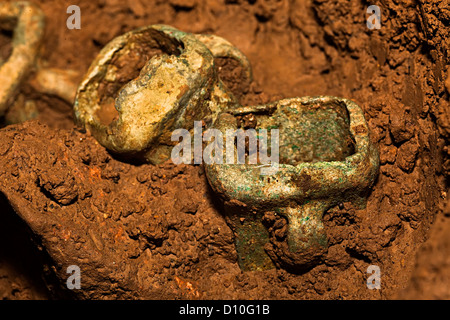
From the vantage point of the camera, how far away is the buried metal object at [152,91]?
2805 mm

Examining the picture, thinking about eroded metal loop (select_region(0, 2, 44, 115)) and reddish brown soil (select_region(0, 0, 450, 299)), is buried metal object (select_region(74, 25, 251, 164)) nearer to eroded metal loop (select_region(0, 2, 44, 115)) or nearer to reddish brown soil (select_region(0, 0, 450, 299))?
reddish brown soil (select_region(0, 0, 450, 299))

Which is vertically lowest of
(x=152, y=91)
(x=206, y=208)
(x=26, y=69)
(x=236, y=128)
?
(x=206, y=208)

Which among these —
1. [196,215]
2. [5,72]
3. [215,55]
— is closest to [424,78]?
[215,55]

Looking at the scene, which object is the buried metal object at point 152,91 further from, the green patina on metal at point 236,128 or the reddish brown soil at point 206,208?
the reddish brown soil at point 206,208

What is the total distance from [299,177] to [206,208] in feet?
1.97

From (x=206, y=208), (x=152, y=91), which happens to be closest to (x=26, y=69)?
(x=152, y=91)

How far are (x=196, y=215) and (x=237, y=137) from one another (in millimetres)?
485

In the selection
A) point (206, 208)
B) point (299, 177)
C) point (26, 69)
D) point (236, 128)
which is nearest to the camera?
point (299, 177)

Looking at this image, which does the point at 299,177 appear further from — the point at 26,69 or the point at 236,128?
the point at 26,69

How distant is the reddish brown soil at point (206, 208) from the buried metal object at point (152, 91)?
15cm

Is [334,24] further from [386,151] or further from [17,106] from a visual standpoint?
[17,106]

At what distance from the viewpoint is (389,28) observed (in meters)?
3.05

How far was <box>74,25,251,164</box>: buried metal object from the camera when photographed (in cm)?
280

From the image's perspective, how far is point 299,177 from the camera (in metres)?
2.50
